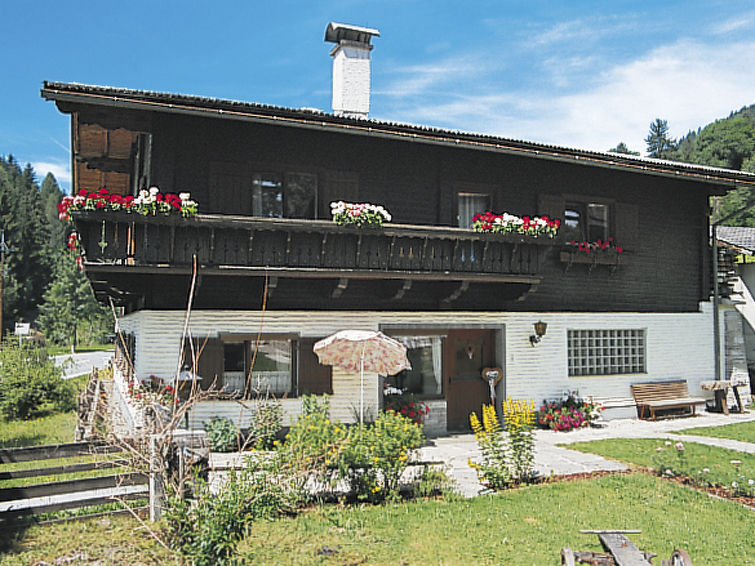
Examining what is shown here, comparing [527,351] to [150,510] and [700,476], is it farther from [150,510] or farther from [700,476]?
[150,510]

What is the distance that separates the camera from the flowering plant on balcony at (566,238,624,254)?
1623 centimetres

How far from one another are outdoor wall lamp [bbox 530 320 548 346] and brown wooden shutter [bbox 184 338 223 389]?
24.4 ft

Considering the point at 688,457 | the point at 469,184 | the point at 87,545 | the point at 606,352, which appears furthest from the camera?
the point at 606,352

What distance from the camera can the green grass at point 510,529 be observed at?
7.23m

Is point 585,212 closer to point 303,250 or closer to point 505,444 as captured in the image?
point 303,250

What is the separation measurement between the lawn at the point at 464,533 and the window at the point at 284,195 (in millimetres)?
6830

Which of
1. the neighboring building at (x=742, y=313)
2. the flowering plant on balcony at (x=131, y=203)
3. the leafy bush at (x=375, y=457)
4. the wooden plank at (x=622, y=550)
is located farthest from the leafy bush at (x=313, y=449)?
the neighboring building at (x=742, y=313)

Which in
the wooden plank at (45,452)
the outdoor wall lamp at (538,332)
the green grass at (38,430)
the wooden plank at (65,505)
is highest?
the outdoor wall lamp at (538,332)

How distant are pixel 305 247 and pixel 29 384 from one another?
11615 mm

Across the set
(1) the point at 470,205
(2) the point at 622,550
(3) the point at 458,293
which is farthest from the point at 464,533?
(1) the point at 470,205

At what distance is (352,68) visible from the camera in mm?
17484

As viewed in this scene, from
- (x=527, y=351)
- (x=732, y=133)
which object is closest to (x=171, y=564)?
(x=527, y=351)

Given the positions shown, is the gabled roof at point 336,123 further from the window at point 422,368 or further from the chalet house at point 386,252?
the window at point 422,368

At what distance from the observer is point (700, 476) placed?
10.2 meters
